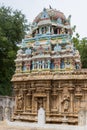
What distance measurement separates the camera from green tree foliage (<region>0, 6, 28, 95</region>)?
86.9 feet

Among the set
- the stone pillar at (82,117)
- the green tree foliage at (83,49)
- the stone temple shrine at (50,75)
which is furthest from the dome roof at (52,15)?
the green tree foliage at (83,49)

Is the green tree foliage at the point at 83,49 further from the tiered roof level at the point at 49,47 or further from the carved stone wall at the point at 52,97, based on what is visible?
the carved stone wall at the point at 52,97

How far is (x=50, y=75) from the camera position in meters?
16.0

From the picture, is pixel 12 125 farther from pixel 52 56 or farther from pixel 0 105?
pixel 0 105

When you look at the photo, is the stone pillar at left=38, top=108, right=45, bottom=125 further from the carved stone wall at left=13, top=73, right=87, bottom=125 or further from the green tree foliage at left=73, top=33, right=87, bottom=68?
the green tree foliage at left=73, top=33, right=87, bottom=68

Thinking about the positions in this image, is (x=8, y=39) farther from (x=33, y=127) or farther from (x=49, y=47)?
(x=33, y=127)

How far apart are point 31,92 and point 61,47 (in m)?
3.34

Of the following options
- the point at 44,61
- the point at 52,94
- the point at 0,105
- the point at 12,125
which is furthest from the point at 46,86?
the point at 0,105

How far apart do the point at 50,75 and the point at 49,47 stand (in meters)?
1.86

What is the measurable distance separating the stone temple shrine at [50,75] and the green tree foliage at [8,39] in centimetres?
847

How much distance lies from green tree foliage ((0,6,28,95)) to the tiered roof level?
8.14 meters

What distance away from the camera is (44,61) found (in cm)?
1667

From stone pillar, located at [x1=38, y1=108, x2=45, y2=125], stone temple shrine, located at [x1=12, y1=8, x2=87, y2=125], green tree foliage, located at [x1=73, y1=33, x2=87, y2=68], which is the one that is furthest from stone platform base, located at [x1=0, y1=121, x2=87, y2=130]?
green tree foliage, located at [x1=73, y1=33, x2=87, y2=68]

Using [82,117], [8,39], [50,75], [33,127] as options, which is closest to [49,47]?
[50,75]
